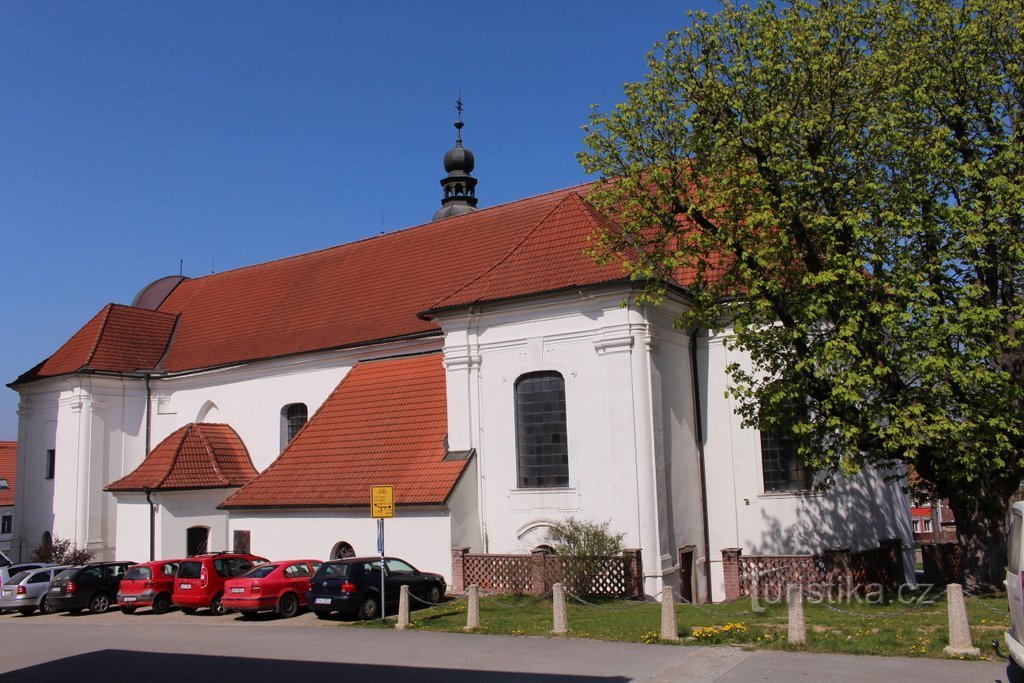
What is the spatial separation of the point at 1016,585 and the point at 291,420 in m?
23.4

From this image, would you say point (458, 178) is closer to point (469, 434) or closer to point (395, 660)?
point (469, 434)

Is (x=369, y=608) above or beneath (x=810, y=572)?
beneath

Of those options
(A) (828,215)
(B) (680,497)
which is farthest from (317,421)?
(A) (828,215)

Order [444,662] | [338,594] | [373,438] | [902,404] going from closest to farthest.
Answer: [444,662], [902,404], [338,594], [373,438]

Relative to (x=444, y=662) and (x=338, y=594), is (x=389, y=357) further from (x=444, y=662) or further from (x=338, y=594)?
(x=444, y=662)

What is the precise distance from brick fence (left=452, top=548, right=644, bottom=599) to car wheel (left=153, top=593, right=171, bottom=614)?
6869mm

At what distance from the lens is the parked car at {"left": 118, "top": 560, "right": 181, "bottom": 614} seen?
20.3 m

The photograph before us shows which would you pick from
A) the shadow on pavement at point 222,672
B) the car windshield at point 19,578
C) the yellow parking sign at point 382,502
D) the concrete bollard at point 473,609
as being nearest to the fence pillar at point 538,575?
the concrete bollard at point 473,609

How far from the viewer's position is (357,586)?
17.0 meters

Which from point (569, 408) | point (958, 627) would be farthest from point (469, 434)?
point (958, 627)

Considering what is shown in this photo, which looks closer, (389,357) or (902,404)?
(902,404)

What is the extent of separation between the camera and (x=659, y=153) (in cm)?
1723

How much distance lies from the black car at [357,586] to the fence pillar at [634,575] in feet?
13.9

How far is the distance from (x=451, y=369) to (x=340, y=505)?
4.26 meters
